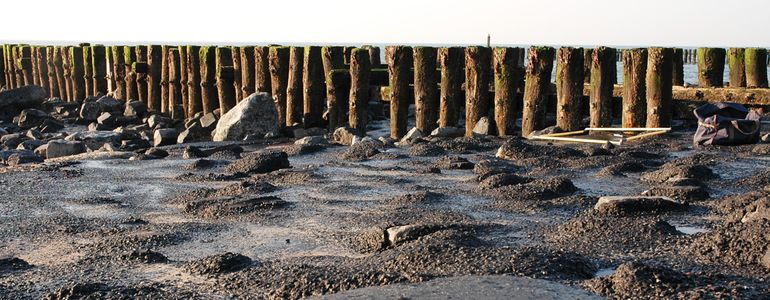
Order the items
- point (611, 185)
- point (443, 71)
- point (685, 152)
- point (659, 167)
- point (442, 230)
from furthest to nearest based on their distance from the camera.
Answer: point (443, 71) < point (685, 152) < point (659, 167) < point (611, 185) < point (442, 230)

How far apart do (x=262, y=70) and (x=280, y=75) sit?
547 mm

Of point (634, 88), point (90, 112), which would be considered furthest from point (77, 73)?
point (634, 88)

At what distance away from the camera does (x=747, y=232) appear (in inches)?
222

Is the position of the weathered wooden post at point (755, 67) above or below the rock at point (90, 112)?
above

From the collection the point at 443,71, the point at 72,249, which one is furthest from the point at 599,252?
the point at 443,71

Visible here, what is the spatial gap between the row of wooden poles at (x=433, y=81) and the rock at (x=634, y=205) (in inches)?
204

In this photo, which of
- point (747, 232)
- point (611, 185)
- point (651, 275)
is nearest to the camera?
point (651, 275)

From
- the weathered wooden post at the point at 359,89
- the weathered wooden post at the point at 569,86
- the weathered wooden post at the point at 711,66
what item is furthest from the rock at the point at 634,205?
the weathered wooden post at the point at 359,89

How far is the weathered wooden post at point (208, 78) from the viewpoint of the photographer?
17.4m

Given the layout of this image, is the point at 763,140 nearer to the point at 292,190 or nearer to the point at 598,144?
the point at 598,144

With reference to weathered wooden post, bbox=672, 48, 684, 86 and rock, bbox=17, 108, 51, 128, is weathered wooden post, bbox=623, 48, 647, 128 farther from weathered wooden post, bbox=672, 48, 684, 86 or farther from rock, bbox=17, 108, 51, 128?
rock, bbox=17, 108, 51, 128

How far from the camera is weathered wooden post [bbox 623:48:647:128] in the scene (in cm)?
1212

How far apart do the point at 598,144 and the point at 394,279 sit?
6610 mm

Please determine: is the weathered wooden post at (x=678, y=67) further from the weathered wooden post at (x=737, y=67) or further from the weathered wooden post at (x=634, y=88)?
the weathered wooden post at (x=634, y=88)
